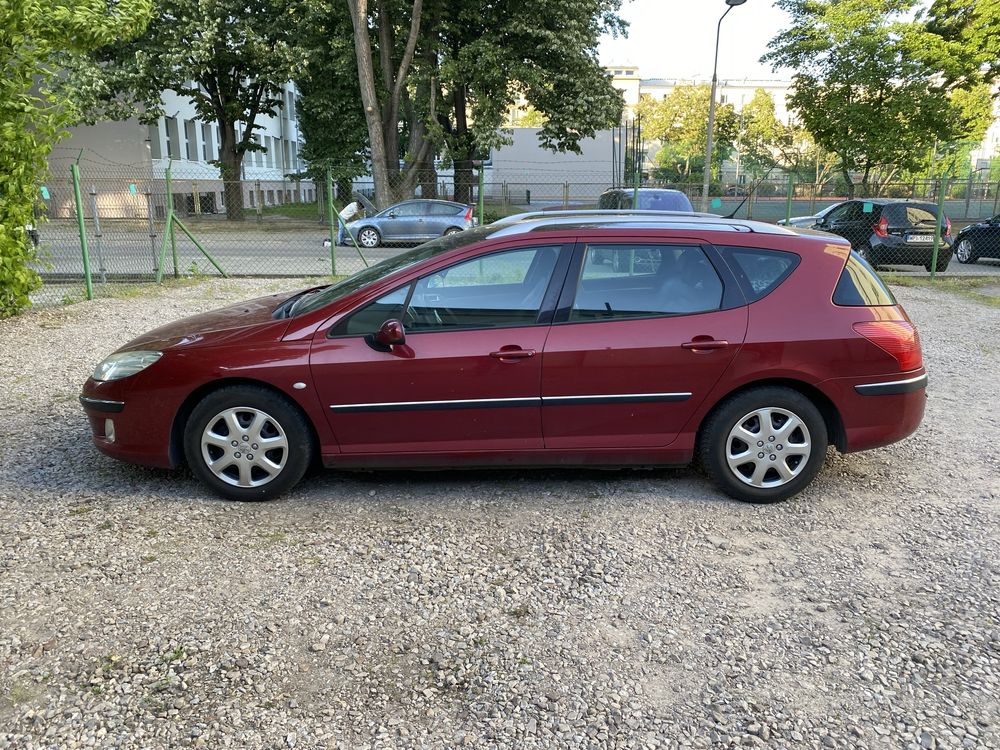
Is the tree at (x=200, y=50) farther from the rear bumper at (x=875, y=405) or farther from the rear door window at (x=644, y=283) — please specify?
the rear bumper at (x=875, y=405)

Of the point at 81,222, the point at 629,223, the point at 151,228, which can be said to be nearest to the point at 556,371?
the point at 629,223

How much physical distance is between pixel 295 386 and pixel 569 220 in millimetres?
1913

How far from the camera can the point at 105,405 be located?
4.28 meters

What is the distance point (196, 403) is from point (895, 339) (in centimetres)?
390

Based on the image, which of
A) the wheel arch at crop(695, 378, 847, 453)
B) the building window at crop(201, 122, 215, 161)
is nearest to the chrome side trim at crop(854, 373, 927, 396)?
the wheel arch at crop(695, 378, 847, 453)

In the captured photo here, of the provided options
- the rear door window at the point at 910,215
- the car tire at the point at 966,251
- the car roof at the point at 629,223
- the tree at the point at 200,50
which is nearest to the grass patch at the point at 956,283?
the rear door window at the point at 910,215

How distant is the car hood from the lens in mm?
4254

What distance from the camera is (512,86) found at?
84.6ft

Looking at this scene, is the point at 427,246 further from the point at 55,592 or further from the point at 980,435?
the point at 980,435

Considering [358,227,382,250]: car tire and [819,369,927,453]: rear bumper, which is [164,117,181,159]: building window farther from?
[819,369,927,453]: rear bumper

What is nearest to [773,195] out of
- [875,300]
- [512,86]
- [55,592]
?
[512,86]

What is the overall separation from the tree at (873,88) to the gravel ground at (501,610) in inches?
984

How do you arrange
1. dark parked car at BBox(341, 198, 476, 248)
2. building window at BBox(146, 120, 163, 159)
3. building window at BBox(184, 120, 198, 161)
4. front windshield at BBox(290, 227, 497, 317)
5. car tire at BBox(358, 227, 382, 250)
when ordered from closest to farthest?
front windshield at BBox(290, 227, 497, 317) < dark parked car at BBox(341, 198, 476, 248) < car tire at BBox(358, 227, 382, 250) < building window at BBox(146, 120, 163, 159) < building window at BBox(184, 120, 198, 161)

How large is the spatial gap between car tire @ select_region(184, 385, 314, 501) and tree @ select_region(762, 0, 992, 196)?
25.9 m
